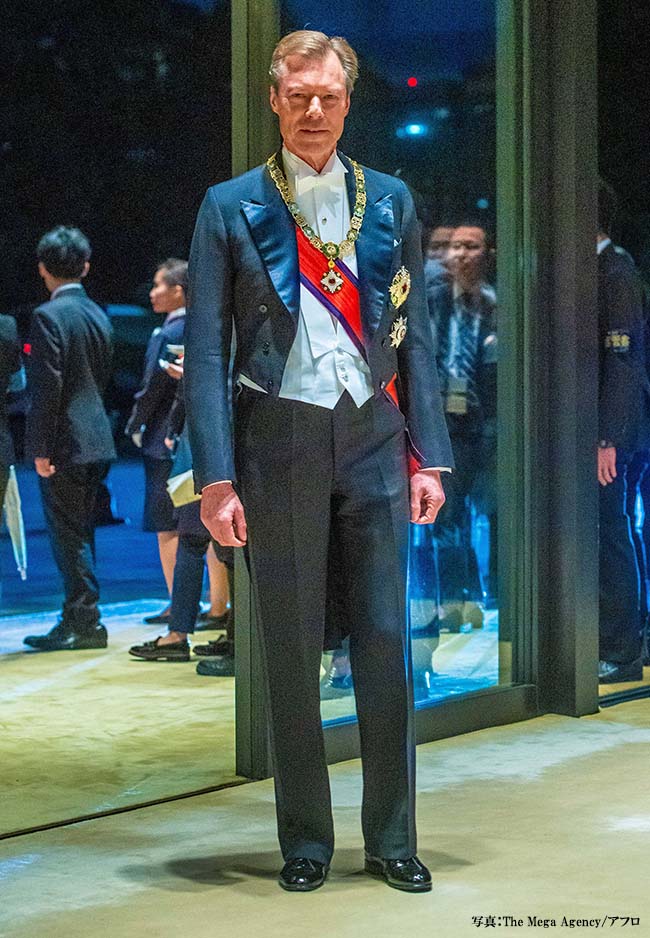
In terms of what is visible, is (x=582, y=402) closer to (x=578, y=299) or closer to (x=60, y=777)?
(x=578, y=299)

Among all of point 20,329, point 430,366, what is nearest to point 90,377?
point 430,366

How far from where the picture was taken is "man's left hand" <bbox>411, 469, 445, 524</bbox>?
3.38 m

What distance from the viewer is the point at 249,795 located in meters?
4.13

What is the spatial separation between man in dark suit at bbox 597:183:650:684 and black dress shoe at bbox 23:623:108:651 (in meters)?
2.18

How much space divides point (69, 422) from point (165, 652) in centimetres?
107

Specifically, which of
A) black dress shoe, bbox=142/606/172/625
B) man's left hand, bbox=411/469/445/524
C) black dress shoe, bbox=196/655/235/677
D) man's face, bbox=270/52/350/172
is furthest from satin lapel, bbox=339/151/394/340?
black dress shoe, bbox=142/606/172/625

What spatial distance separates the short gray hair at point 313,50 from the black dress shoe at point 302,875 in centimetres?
150

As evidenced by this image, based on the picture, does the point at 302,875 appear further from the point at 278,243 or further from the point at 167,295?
the point at 167,295

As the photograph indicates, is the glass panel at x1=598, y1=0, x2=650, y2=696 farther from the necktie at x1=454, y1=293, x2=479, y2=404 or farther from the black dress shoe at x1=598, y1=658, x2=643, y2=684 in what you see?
the necktie at x1=454, y1=293, x2=479, y2=404

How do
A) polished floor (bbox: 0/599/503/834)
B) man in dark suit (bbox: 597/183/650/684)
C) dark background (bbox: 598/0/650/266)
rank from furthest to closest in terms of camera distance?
1. man in dark suit (bbox: 597/183/650/684)
2. dark background (bbox: 598/0/650/266)
3. polished floor (bbox: 0/599/503/834)

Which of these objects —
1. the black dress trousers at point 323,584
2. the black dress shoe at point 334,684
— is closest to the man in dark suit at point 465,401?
the black dress shoe at point 334,684

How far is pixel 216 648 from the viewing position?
21.1 ft

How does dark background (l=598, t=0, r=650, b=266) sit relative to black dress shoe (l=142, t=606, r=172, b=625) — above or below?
above

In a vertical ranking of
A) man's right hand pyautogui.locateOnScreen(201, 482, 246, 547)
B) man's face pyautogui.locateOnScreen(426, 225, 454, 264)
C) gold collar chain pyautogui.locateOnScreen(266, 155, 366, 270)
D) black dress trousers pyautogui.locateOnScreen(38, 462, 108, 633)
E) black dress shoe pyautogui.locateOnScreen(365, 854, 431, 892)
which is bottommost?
black dress shoe pyautogui.locateOnScreen(365, 854, 431, 892)
